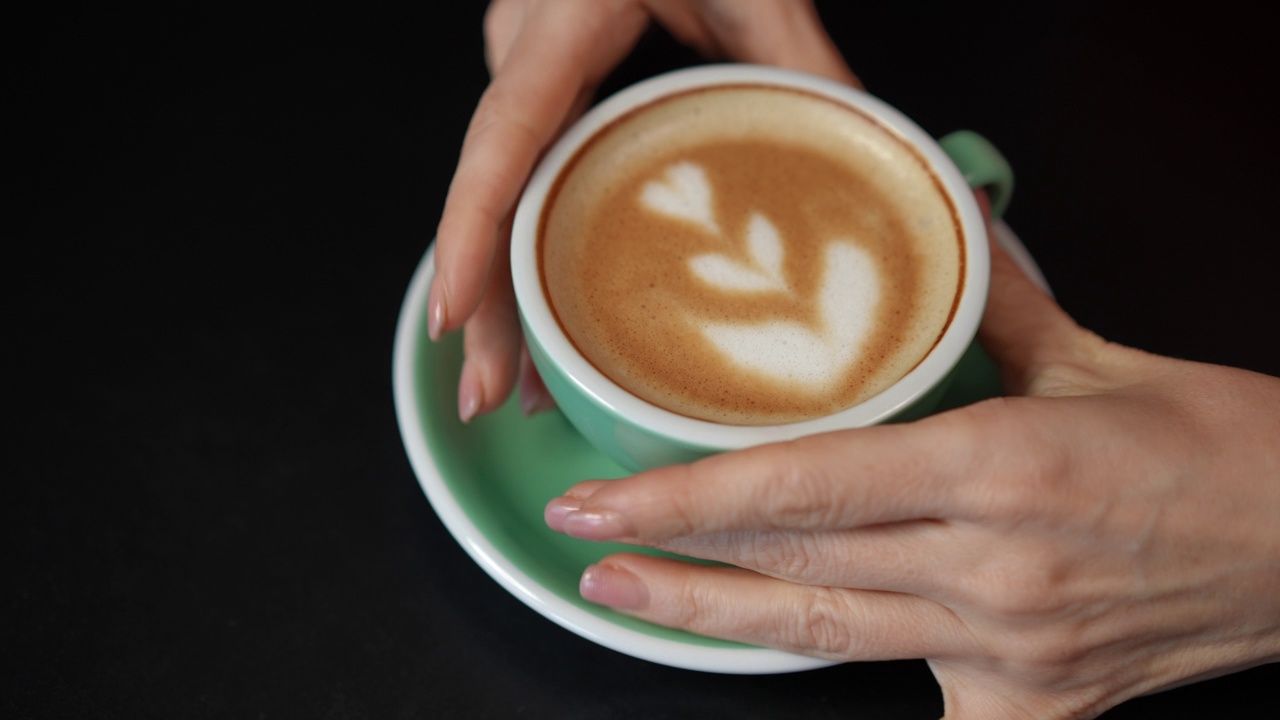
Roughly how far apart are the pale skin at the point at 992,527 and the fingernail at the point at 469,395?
0.42 ft

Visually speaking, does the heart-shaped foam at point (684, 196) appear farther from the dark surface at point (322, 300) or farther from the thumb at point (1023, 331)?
the dark surface at point (322, 300)

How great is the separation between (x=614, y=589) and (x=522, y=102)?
27.9 inches

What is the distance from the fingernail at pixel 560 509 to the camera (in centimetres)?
123

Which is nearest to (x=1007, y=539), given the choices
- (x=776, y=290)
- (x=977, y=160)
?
(x=776, y=290)

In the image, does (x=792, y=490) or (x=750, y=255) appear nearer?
(x=792, y=490)

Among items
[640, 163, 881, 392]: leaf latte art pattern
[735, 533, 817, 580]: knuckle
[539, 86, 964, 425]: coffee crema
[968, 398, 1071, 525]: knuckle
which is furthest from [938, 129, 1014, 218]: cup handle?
[735, 533, 817, 580]: knuckle

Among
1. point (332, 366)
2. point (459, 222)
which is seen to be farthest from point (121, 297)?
point (459, 222)

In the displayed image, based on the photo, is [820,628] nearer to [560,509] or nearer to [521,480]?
[560,509]

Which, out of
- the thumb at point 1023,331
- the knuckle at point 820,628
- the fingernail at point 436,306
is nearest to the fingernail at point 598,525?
the knuckle at point 820,628

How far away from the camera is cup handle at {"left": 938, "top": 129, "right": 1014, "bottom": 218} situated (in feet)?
5.13

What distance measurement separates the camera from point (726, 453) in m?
1.19

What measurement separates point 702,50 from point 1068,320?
2.84ft

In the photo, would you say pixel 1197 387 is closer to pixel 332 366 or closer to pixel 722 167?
pixel 722 167

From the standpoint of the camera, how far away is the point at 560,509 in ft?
4.05
